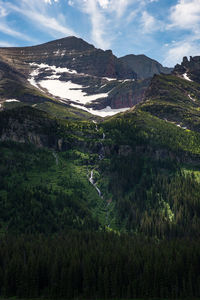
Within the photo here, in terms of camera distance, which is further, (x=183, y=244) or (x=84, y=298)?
(x=183, y=244)

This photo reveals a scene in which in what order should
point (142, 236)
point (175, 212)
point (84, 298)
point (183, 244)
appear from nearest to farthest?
point (84, 298)
point (183, 244)
point (142, 236)
point (175, 212)

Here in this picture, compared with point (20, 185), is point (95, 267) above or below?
below

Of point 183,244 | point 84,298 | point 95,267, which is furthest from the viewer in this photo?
point 183,244

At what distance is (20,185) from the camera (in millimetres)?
198500

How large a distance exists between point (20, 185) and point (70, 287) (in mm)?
102342

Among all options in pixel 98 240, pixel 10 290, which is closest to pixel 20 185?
pixel 98 240

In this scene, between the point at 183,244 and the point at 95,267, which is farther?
the point at 183,244

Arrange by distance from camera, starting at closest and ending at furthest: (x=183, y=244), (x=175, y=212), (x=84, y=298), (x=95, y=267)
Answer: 1. (x=84, y=298)
2. (x=95, y=267)
3. (x=183, y=244)
4. (x=175, y=212)

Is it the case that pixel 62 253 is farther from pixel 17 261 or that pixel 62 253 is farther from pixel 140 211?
pixel 140 211

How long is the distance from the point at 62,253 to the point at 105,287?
74.6ft

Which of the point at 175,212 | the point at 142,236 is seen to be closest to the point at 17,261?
the point at 142,236

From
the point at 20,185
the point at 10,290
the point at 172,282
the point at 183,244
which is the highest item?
the point at 20,185

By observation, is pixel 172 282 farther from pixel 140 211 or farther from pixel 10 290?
pixel 140 211

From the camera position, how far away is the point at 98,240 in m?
141
